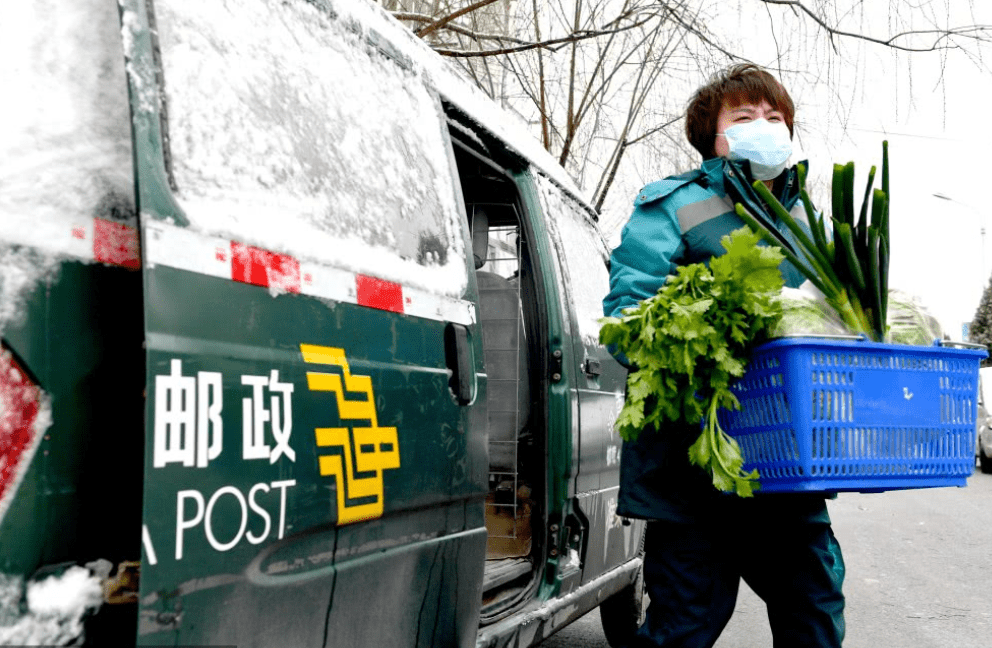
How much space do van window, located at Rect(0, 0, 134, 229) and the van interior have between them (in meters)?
1.88

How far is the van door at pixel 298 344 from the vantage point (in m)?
1.54

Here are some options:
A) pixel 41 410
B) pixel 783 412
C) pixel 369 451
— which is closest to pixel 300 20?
pixel 369 451

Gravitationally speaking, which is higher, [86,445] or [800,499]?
[86,445]

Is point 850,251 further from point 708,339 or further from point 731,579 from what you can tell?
point 731,579

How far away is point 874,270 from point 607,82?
836cm

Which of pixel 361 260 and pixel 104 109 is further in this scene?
pixel 361 260

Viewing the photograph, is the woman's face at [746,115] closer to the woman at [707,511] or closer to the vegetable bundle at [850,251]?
the woman at [707,511]

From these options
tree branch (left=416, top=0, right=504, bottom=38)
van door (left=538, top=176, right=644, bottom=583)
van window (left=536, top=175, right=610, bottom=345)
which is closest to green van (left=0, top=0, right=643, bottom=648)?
van door (left=538, top=176, right=644, bottom=583)

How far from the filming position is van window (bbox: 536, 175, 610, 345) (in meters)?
3.87

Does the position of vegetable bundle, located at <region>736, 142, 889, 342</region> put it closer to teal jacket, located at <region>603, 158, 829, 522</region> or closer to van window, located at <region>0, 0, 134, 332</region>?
teal jacket, located at <region>603, 158, 829, 522</region>

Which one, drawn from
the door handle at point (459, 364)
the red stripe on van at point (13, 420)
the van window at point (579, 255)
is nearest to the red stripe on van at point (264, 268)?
the red stripe on van at point (13, 420)

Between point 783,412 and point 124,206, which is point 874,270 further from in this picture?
point 124,206

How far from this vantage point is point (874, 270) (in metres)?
2.31

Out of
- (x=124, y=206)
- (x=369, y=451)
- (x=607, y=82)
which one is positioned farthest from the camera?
(x=607, y=82)
